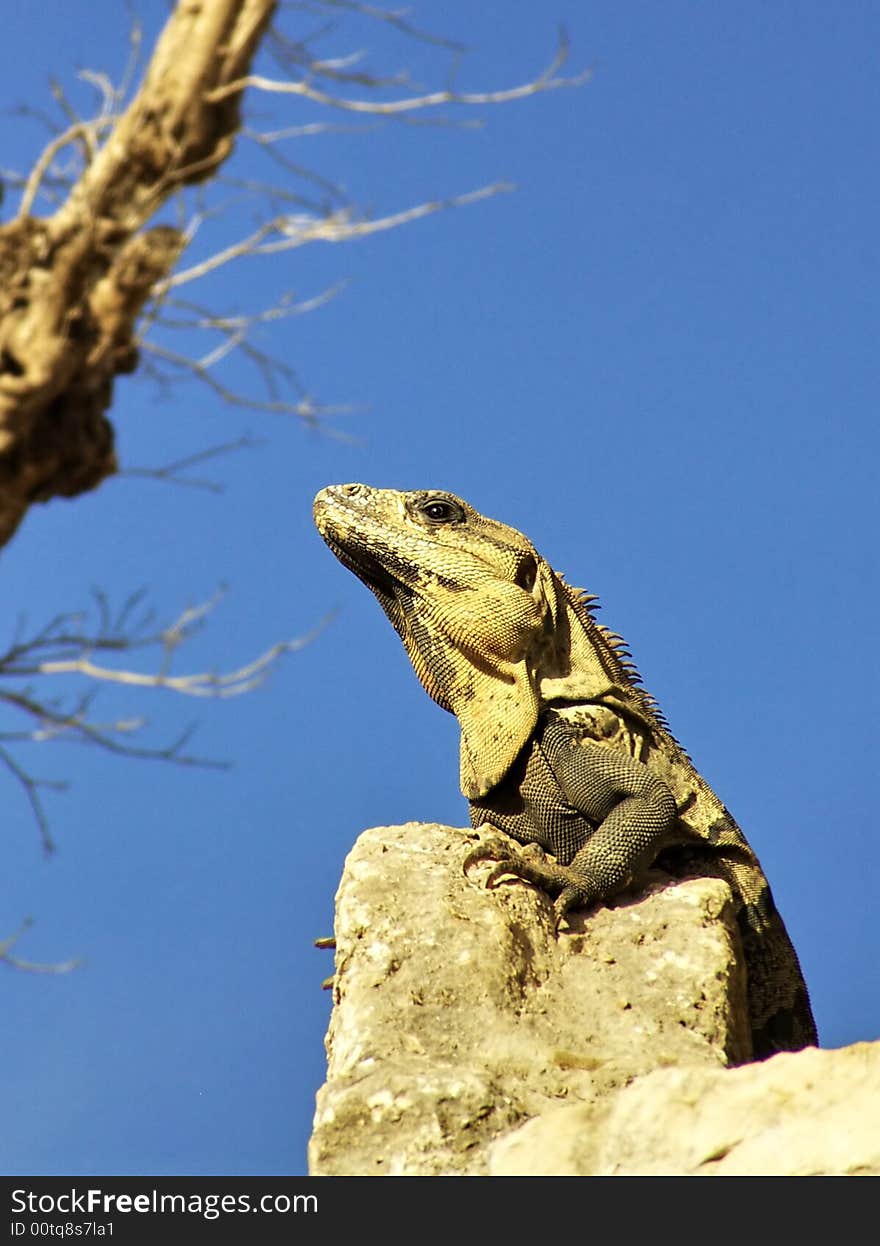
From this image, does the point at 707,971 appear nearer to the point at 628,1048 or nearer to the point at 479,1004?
the point at 628,1048

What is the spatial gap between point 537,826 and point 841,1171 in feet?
11.9

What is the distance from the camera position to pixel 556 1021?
862 centimetres

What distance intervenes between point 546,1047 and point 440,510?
3.73 meters

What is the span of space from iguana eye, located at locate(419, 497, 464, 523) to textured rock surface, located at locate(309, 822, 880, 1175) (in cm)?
208

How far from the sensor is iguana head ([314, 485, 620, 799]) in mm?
10070

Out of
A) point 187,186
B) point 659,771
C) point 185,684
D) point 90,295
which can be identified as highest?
point 659,771

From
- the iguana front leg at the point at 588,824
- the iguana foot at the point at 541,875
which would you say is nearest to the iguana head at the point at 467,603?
the iguana front leg at the point at 588,824

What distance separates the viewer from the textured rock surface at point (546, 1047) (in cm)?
693

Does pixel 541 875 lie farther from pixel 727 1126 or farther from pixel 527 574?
pixel 727 1126

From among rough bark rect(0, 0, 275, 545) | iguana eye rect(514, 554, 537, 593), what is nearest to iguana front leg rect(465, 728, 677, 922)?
iguana eye rect(514, 554, 537, 593)

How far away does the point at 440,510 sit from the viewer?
1058 cm

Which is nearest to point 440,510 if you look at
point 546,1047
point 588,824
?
point 588,824

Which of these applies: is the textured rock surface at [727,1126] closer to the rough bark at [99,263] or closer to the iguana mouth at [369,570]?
the rough bark at [99,263]
